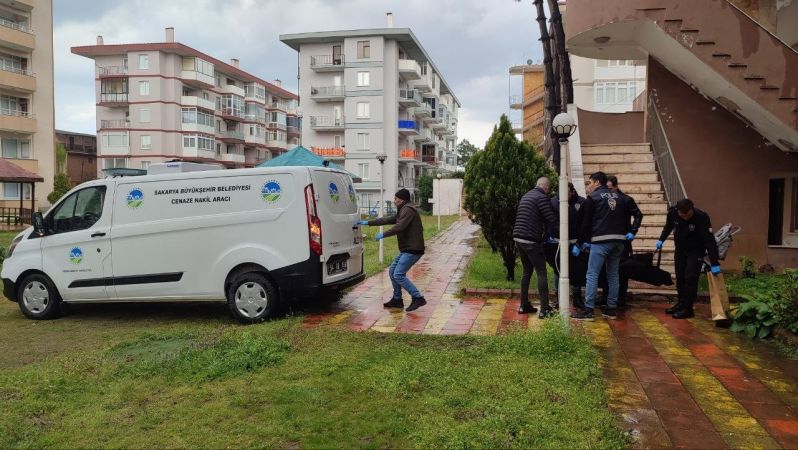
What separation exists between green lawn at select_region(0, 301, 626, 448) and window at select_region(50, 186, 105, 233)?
170 centimetres

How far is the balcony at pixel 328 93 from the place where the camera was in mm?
49031

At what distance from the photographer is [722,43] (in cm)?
1023

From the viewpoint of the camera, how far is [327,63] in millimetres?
49312

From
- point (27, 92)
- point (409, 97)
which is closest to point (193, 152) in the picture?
point (27, 92)

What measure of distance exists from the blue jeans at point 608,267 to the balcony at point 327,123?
43.4 meters

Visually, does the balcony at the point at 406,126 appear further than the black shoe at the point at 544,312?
Yes

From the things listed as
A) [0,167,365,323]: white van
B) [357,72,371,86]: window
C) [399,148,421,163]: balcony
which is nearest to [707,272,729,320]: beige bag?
[0,167,365,323]: white van

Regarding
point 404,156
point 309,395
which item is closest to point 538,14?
point 309,395

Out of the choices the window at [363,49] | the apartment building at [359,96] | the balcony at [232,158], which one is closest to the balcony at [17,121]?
the apartment building at [359,96]

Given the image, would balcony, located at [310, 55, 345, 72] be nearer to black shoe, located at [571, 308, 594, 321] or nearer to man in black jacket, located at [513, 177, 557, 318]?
man in black jacket, located at [513, 177, 557, 318]

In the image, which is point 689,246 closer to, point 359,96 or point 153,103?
point 359,96

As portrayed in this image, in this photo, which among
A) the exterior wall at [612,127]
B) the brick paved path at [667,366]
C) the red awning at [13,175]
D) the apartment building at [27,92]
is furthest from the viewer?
the apartment building at [27,92]

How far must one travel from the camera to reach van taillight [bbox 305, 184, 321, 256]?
741cm

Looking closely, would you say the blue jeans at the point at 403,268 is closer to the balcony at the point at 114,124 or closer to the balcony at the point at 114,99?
the balcony at the point at 114,124
